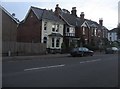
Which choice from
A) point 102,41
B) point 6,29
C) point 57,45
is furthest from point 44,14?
point 102,41

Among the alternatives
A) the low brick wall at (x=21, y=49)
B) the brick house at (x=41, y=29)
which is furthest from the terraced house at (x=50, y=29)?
the low brick wall at (x=21, y=49)

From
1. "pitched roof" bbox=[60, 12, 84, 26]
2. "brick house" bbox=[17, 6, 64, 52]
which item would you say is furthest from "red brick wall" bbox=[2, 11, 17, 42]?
"pitched roof" bbox=[60, 12, 84, 26]

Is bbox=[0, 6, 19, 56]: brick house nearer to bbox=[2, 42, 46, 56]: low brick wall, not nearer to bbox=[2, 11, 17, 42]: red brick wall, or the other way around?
bbox=[2, 11, 17, 42]: red brick wall

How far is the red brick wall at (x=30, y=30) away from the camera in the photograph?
51594 mm

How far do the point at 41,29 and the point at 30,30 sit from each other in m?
3.21

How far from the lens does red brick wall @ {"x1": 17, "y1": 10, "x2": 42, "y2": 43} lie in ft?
169

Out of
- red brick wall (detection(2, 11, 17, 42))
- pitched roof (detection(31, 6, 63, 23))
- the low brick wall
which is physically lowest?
the low brick wall

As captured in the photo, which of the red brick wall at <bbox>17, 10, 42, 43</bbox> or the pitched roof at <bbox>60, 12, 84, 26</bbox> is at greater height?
the pitched roof at <bbox>60, 12, 84, 26</bbox>

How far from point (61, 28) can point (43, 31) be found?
21.3ft

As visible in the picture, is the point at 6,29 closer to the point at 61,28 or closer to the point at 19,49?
the point at 19,49

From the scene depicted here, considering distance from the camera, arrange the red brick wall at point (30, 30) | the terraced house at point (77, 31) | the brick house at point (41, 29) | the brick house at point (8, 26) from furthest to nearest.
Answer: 1. the terraced house at point (77, 31)
2. the red brick wall at point (30, 30)
3. the brick house at point (41, 29)
4. the brick house at point (8, 26)

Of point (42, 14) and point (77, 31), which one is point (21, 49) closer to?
point (42, 14)

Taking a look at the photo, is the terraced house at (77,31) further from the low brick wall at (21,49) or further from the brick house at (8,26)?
the brick house at (8,26)

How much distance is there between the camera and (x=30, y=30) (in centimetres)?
5341
